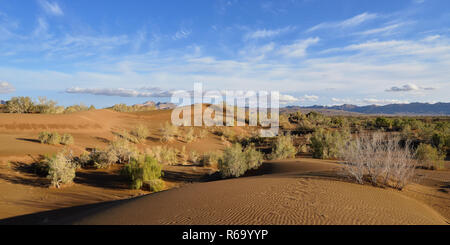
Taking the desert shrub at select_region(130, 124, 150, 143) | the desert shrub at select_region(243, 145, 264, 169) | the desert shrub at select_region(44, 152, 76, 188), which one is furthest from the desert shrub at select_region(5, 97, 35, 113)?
the desert shrub at select_region(243, 145, 264, 169)

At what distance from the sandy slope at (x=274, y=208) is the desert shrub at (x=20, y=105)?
26.0 meters

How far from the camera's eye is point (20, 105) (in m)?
26.3

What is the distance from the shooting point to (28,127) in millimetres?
19234

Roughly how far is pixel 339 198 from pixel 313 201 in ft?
2.47

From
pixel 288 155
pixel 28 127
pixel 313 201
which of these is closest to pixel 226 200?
pixel 313 201

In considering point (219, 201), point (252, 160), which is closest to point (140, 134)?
point (252, 160)

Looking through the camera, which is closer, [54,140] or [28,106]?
[54,140]

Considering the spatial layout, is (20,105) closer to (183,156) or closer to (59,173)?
(183,156)

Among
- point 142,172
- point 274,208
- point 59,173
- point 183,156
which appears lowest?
point 183,156

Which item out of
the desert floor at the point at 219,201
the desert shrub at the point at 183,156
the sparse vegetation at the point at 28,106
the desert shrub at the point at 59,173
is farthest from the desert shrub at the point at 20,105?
the desert shrub at the point at 59,173

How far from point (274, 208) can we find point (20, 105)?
106 ft

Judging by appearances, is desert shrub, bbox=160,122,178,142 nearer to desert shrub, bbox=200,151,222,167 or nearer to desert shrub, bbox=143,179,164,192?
desert shrub, bbox=200,151,222,167

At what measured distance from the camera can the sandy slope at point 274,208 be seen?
4645 mm
